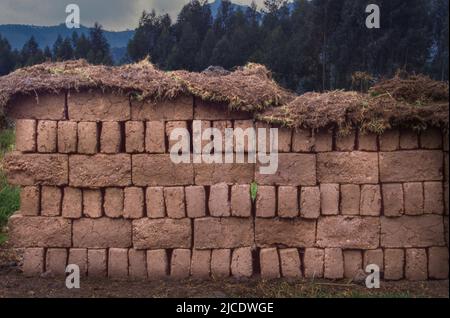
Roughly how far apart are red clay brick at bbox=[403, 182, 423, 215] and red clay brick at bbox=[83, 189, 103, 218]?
3.60 metres

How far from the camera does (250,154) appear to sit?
649 centimetres

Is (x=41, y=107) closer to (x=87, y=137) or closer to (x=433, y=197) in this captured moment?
(x=87, y=137)

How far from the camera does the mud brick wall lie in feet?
21.1

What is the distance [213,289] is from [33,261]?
2240mm

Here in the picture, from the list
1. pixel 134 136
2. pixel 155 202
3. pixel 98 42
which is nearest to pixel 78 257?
pixel 155 202

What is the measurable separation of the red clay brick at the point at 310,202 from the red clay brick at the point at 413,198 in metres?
1.03

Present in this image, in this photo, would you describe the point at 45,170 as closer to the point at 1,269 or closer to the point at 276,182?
the point at 1,269

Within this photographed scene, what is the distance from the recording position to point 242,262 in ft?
21.5

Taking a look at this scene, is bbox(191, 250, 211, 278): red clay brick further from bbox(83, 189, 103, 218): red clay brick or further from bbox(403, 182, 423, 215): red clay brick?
bbox(403, 182, 423, 215): red clay brick

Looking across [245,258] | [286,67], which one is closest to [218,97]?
[245,258]

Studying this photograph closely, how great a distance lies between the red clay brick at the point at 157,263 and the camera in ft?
21.6

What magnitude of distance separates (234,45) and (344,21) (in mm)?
7099

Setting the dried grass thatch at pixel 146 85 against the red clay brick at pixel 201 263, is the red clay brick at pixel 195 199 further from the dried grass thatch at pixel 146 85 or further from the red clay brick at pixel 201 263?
the dried grass thatch at pixel 146 85

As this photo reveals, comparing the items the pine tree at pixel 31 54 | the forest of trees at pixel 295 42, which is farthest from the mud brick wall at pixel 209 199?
the pine tree at pixel 31 54
